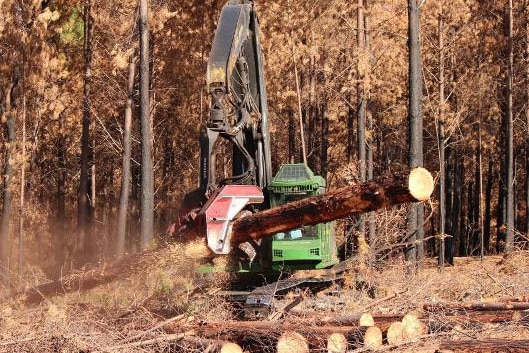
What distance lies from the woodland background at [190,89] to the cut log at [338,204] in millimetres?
9572

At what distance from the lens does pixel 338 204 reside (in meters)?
8.38

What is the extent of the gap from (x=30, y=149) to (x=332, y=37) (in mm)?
11355

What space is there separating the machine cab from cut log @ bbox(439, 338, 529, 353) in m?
3.96

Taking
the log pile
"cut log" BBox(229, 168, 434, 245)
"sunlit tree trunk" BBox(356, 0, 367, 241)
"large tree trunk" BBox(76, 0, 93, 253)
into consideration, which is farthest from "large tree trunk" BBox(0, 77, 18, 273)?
the log pile

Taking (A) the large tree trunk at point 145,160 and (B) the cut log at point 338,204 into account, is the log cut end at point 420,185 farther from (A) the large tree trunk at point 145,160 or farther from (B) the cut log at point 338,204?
(A) the large tree trunk at point 145,160

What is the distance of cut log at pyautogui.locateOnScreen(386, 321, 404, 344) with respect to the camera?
761 centimetres

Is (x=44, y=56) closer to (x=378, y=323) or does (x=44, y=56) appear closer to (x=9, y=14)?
(x=9, y=14)

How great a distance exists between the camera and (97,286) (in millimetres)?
10758

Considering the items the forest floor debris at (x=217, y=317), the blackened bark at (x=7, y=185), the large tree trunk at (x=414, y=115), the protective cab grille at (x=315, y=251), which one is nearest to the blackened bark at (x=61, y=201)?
the blackened bark at (x=7, y=185)

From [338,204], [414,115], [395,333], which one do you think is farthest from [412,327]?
[414,115]

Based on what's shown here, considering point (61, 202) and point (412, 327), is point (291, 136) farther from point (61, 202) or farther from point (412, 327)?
point (412, 327)

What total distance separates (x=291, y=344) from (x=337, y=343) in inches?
18.5

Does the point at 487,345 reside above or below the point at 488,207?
above

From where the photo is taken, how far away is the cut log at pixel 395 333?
25.0 ft
